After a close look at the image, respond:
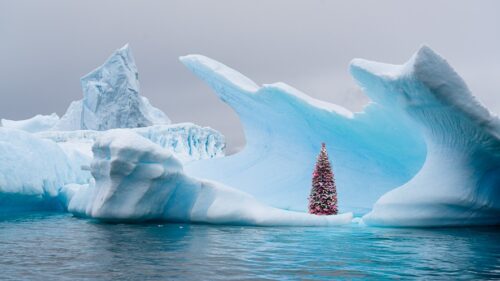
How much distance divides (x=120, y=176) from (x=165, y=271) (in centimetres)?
712

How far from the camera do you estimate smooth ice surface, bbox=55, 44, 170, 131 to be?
133ft

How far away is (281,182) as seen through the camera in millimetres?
19297

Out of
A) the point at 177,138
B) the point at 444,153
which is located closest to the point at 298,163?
the point at 444,153

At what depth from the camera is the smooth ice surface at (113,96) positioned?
40.7 m

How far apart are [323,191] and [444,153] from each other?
4.03m

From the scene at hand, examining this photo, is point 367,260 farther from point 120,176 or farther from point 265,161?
point 265,161

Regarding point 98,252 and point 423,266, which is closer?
point 423,266

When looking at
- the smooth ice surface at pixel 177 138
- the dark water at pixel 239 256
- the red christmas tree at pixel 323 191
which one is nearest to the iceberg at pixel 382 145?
the red christmas tree at pixel 323 191

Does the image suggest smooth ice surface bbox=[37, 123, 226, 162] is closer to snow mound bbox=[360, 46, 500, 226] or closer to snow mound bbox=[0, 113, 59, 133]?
snow mound bbox=[0, 113, 59, 133]

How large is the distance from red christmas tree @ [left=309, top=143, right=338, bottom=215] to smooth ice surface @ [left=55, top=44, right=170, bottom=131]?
2776cm

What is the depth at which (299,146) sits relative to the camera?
19375 mm

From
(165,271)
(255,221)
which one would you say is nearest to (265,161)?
(255,221)

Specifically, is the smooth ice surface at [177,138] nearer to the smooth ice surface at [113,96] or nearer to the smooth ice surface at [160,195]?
the smooth ice surface at [113,96]

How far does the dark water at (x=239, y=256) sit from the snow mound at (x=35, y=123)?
32142 millimetres
